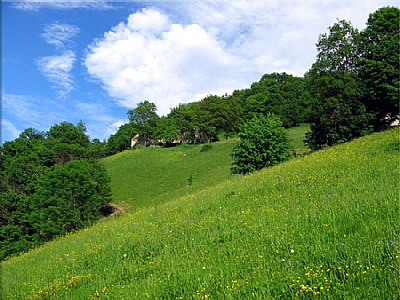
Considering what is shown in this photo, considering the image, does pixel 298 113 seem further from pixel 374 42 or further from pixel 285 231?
pixel 285 231

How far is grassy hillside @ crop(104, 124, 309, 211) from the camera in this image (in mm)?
44625

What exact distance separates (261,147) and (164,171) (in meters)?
32.2

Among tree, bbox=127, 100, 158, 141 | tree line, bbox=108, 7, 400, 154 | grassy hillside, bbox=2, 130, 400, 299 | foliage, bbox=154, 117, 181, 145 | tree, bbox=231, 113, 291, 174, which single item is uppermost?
tree, bbox=127, 100, 158, 141

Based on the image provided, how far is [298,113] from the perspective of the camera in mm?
89188

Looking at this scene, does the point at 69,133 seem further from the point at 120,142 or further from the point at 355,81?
the point at 120,142

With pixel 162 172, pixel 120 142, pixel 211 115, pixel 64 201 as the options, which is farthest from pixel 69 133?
pixel 120 142

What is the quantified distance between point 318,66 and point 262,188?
22190 millimetres

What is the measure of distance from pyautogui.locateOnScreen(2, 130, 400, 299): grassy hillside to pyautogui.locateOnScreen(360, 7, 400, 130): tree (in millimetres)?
19254

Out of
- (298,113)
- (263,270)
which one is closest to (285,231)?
(263,270)

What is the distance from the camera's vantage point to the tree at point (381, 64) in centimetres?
2777

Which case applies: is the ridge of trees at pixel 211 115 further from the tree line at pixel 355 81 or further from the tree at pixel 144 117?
the tree line at pixel 355 81

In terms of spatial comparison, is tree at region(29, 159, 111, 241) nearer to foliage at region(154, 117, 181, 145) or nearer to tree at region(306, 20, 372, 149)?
tree at region(306, 20, 372, 149)

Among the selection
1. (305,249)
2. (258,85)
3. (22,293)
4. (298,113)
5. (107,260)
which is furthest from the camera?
(258,85)

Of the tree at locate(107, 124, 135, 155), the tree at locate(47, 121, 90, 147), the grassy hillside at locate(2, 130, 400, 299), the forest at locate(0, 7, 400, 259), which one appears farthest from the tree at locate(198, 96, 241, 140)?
the grassy hillside at locate(2, 130, 400, 299)
